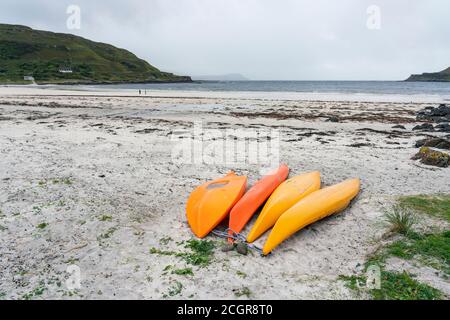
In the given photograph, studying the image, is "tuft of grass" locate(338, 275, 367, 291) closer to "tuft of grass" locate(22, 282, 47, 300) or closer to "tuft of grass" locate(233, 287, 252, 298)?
"tuft of grass" locate(233, 287, 252, 298)

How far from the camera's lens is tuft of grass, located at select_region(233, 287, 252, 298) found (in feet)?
12.1

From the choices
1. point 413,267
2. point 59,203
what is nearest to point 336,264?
point 413,267

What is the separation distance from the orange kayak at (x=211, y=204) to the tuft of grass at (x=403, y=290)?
2438 mm

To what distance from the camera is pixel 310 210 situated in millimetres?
5066

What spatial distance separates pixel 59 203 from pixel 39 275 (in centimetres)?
207

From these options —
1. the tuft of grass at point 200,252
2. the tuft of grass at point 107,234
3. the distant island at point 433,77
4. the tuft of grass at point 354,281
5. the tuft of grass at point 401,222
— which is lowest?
the tuft of grass at point 354,281

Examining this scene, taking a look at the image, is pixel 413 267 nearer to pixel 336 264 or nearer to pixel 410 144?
pixel 336 264

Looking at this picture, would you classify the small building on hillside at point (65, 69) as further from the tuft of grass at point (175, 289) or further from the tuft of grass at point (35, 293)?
the tuft of grass at point (175, 289)

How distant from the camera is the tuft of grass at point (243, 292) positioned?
3.70 meters

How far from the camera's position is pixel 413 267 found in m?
4.09

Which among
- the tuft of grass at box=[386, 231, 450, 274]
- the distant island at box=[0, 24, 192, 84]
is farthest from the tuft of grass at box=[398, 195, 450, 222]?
the distant island at box=[0, 24, 192, 84]

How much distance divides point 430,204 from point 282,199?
274 centimetres

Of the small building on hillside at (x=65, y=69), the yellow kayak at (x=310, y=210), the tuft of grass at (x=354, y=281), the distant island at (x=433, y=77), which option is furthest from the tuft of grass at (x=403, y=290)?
the distant island at (x=433, y=77)

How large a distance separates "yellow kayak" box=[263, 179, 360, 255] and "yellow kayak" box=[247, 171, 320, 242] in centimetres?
19
